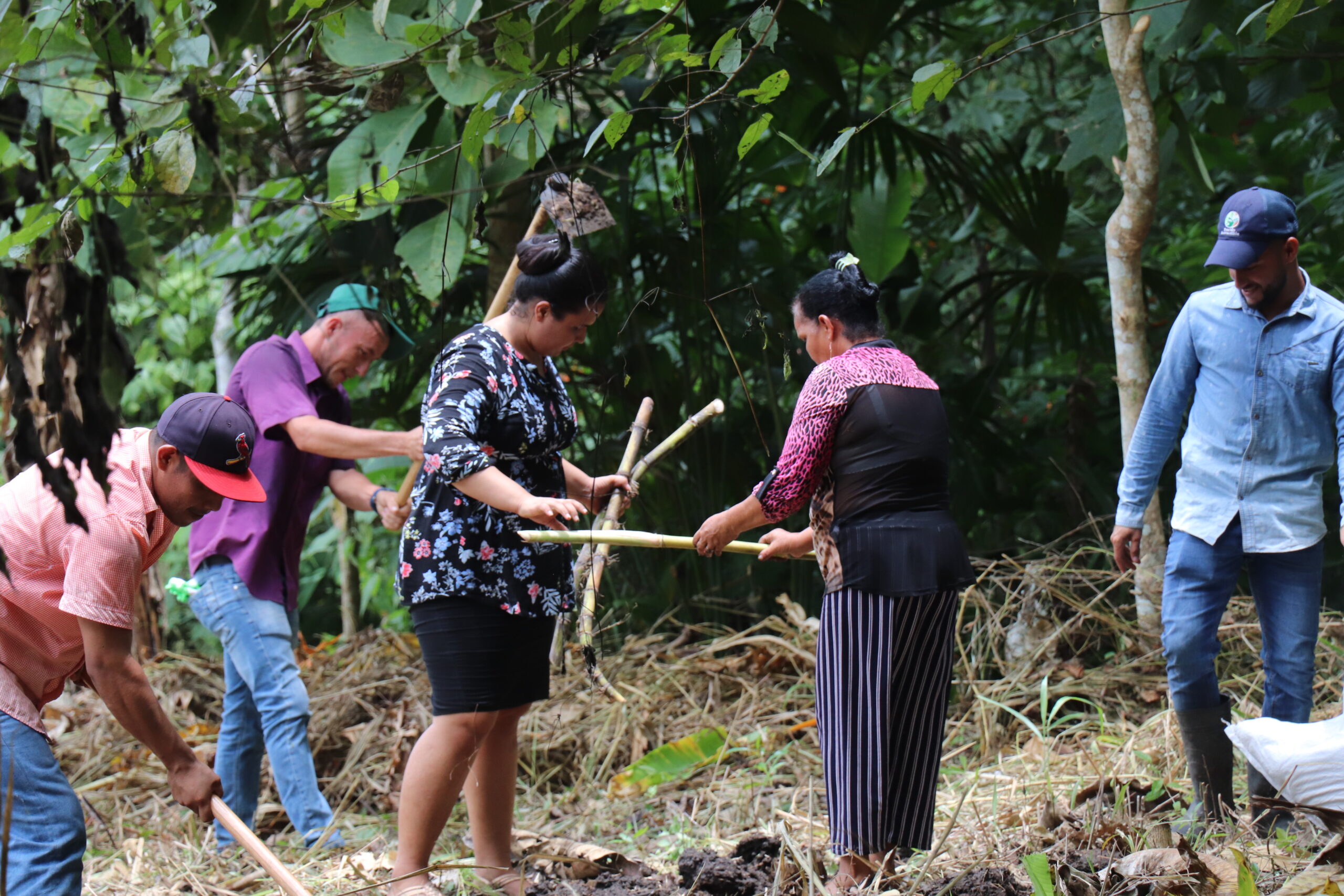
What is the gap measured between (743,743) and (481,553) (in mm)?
1676

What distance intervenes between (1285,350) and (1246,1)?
134 centimetres

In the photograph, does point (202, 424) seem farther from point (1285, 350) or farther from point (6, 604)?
point (1285, 350)

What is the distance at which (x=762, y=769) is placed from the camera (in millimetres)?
3727

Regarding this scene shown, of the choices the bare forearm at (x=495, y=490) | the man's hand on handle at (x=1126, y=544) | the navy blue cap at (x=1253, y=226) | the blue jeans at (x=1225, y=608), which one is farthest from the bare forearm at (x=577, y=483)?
the navy blue cap at (x=1253, y=226)

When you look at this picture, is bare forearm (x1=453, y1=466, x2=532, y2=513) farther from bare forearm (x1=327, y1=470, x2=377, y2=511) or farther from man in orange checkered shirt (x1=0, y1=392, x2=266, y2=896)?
bare forearm (x1=327, y1=470, x2=377, y2=511)

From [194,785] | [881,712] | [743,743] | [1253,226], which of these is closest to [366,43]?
[194,785]

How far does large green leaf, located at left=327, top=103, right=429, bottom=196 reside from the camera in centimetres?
289

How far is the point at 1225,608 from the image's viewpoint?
9.12 feet

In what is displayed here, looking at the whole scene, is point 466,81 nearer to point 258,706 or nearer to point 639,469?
point 639,469

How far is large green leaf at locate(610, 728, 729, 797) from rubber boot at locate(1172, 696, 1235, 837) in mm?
1468

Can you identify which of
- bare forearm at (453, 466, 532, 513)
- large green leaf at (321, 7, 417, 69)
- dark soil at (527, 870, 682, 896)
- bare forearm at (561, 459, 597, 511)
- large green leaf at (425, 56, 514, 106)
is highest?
large green leaf at (321, 7, 417, 69)

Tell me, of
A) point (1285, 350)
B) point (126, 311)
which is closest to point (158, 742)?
point (1285, 350)

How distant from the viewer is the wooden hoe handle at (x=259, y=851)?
204cm

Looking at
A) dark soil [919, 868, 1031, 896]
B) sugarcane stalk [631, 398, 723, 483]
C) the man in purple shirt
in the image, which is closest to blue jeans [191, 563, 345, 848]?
the man in purple shirt
